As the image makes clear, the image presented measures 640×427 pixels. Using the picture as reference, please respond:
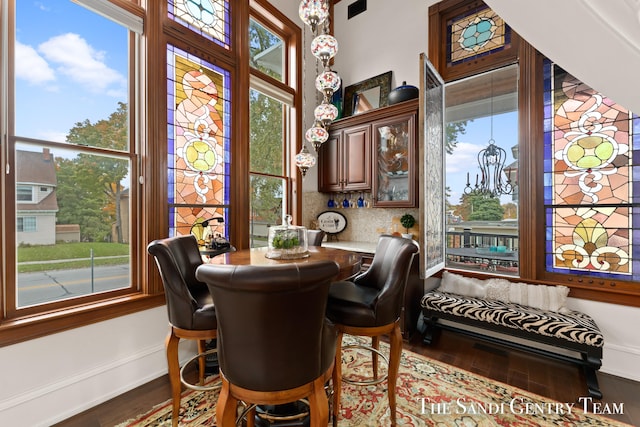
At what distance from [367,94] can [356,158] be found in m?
0.98

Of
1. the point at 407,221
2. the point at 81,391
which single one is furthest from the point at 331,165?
the point at 81,391

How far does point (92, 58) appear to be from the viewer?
2117 mm

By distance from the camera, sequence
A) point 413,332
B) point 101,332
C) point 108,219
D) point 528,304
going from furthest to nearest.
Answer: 1. point 413,332
2. point 528,304
3. point 108,219
4. point 101,332

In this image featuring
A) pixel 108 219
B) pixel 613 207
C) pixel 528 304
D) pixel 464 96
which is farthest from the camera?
pixel 464 96

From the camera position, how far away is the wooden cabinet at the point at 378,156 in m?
3.16

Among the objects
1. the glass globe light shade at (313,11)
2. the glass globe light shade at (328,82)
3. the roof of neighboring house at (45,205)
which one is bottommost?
the roof of neighboring house at (45,205)

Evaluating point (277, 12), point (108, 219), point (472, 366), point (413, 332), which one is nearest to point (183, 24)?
point (277, 12)

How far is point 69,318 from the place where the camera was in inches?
72.4

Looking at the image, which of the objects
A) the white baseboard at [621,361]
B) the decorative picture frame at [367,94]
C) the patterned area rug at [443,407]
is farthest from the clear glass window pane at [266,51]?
the white baseboard at [621,361]

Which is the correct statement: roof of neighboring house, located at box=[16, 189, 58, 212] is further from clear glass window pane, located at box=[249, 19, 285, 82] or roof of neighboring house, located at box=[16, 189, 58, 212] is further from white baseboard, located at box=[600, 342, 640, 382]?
white baseboard, located at box=[600, 342, 640, 382]

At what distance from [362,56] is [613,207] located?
10.9 feet

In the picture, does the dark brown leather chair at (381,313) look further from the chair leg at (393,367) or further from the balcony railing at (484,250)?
the balcony railing at (484,250)

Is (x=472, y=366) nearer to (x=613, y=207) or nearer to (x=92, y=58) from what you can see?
(x=613, y=207)

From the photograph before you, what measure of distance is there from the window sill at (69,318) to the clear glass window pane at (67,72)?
1188 mm
